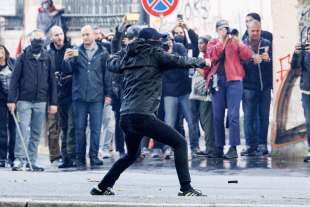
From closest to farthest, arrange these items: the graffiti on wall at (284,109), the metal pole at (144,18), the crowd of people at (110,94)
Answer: the crowd of people at (110,94) → the graffiti on wall at (284,109) → the metal pole at (144,18)

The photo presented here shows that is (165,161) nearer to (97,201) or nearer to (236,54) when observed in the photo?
(236,54)

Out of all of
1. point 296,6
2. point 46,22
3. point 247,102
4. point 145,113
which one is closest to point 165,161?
point 247,102

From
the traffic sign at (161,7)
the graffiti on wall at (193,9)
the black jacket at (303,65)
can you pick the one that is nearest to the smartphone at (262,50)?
the black jacket at (303,65)

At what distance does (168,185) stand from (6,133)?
478 centimetres

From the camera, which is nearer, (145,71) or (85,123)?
(145,71)

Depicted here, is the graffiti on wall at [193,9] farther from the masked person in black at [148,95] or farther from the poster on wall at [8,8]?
the masked person in black at [148,95]

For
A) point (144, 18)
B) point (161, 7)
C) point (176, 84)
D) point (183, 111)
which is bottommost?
point (183, 111)

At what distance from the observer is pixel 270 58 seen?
1611cm

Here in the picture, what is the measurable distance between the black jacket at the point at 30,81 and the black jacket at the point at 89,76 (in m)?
0.42

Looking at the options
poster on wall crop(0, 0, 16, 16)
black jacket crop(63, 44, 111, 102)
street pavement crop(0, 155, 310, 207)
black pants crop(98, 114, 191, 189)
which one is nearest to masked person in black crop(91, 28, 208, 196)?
black pants crop(98, 114, 191, 189)

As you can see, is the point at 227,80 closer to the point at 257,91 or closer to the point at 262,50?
the point at 257,91

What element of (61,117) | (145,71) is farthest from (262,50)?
(145,71)

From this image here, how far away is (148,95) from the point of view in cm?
1024

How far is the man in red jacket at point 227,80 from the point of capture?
15.6 meters
